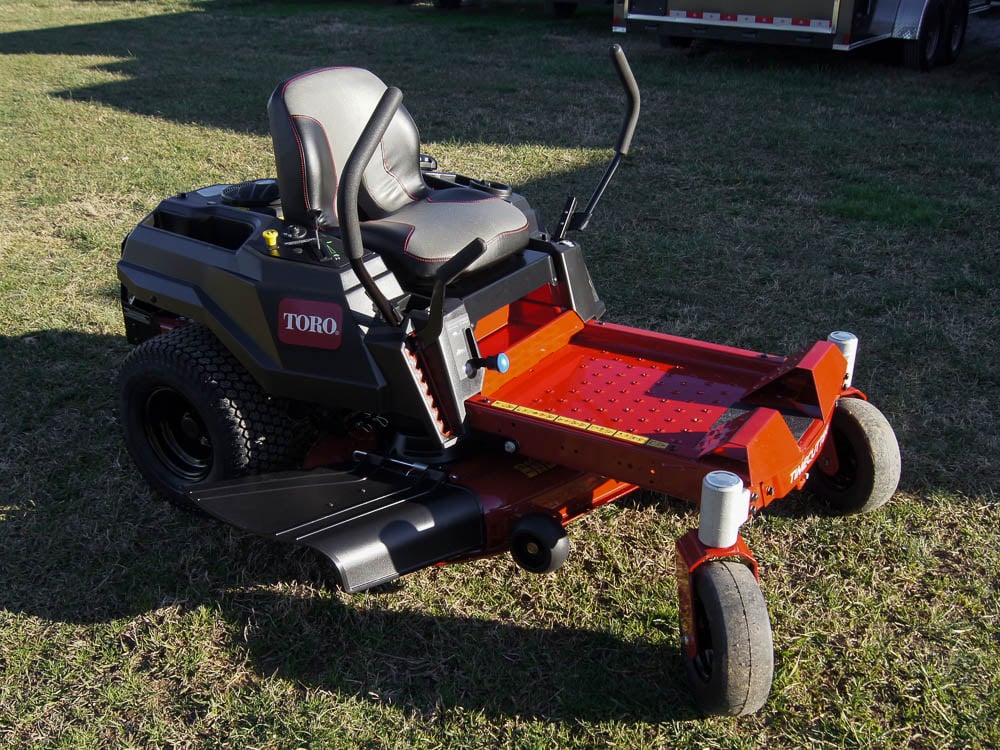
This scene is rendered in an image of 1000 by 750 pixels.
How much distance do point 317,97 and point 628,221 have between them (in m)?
2.90

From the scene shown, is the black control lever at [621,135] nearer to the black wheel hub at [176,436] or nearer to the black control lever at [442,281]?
the black control lever at [442,281]

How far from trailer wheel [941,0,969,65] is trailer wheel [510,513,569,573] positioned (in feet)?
27.8

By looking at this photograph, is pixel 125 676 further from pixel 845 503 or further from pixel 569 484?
pixel 845 503

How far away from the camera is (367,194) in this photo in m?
3.39

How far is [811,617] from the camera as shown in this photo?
287 cm

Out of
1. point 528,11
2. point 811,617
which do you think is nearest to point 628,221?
point 811,617

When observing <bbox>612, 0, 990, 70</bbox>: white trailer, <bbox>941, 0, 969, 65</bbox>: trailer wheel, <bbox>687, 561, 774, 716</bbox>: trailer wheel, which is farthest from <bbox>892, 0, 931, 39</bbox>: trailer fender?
<bbox>687, 561, 774, 716</bbox>: trailer wheel

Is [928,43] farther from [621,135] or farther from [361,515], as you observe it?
[361,515]

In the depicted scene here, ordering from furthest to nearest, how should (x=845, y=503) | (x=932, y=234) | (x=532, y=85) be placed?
1. (x=532, y=85)
2. (x=932, y=234)
3. (x=845, y=503)

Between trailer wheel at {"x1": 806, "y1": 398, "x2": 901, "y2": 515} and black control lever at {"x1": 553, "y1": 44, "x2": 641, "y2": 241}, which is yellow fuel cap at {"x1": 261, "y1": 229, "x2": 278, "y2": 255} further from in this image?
trailer wheel at {"x1": 806, "y1": 398, "x2": 901, "y2": 515}

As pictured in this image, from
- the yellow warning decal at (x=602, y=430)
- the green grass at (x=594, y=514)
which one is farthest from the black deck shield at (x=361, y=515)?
the yellow warning decal at (x=602, y=430)

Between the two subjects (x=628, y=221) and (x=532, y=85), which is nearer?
(x=628, y=221)

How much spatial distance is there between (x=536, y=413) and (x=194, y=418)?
1208 millimetres

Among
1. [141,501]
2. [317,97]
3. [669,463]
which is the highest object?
[317,97]
